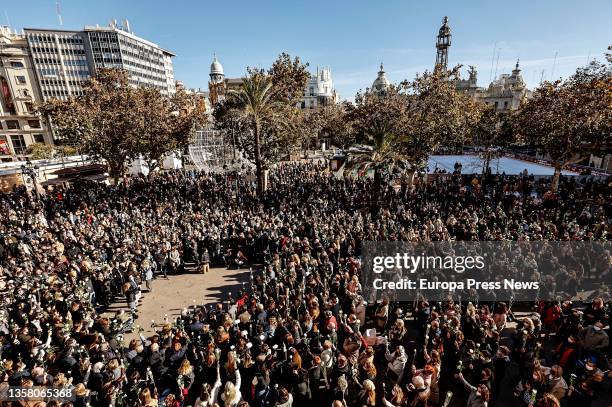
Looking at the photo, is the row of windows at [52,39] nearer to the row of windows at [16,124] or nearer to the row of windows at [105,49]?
the row of windows at [105,49]

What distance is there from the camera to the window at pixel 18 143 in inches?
2345

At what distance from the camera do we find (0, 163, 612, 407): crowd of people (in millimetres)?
6574

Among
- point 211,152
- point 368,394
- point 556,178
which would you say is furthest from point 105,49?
point 368,394

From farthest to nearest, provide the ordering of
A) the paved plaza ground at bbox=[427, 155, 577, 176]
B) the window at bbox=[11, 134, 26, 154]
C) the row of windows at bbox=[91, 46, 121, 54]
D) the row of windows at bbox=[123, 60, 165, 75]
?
the row of windows at bbox=[123, 60, 165, 75]
the row of windows at bbox=[91, 46, 121, 54]
the window at bbox=[11, 134, 26, 154]
the paved plaza ground at bbox=[427, 155, 577, 176]

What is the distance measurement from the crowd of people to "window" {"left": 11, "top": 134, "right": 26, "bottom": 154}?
183 ft

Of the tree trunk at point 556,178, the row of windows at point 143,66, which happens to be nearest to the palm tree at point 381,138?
the tree trunk at point 556,178

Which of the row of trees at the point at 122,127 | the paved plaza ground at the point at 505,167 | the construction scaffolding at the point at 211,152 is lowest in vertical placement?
the paved plaza ground at the point at 505,167

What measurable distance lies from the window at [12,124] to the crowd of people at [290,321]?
186 feet

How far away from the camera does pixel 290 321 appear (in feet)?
26.5

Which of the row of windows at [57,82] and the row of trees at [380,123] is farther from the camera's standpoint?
the row of windows at [57,82]

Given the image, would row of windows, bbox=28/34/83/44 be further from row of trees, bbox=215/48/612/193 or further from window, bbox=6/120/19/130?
row of trees, bbox=215/48/612/193

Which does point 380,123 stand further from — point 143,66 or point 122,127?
point 143,66

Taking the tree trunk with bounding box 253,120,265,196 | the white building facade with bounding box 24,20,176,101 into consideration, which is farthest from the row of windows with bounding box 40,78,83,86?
the tree trunk with bounding box 253,120,265,196

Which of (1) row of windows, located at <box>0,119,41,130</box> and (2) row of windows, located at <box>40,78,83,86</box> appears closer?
(1) row of windows, located at <box>0,119,41,130</box>
